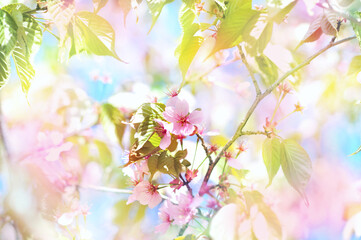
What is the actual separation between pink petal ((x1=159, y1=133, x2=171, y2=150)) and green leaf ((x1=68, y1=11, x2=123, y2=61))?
0.09 metres

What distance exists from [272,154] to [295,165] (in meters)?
0.02

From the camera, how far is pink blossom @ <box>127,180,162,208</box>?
276 mm

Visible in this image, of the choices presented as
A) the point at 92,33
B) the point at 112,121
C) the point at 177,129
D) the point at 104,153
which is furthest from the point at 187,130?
the point at 104,153

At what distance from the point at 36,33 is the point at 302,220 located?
1.48 ft

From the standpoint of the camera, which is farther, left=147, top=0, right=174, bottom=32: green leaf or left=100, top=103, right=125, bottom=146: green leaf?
left=100, top=103, right=125, bottom=146: green leaf

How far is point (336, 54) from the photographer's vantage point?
27.1 inches

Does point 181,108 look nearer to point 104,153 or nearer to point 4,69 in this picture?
point 4,69

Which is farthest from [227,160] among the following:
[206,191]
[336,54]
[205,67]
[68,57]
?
[336,54]

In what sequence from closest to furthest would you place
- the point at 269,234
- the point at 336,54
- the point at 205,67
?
the point at 269,234 < the point at 205,67 < the point at 336,54

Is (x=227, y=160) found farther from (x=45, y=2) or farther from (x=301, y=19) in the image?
(x=301, y=19)

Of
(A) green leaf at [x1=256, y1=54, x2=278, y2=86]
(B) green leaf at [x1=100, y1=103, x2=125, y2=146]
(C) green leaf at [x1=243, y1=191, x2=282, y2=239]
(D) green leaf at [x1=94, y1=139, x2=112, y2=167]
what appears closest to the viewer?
(C) green leaf at [x1=243, y1=191, x2=282, y2=239]

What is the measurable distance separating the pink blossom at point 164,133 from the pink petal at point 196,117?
0.02m

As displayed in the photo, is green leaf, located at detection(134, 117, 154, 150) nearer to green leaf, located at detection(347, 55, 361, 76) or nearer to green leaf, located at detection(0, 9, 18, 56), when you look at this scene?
green leaf, located at detection(0, 9, 18, 56)

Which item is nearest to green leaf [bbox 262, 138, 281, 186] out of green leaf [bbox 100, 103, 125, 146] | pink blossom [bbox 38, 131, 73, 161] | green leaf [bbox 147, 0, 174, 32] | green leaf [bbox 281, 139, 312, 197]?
green leaf [bbox 281, 139, 312, 197]
